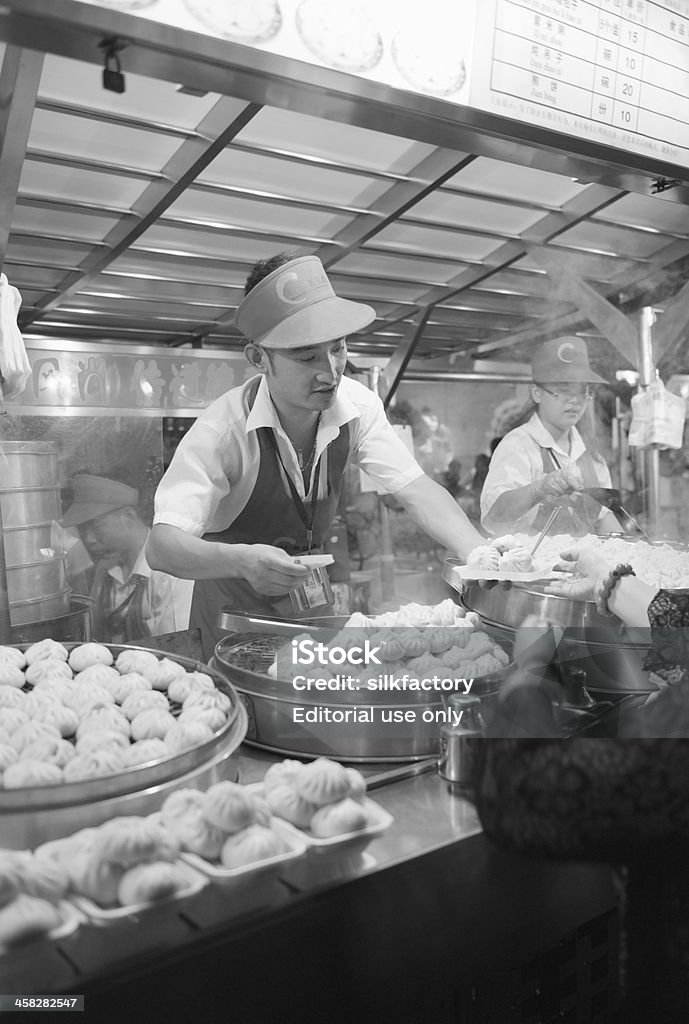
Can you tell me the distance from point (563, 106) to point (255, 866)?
1.48 metres

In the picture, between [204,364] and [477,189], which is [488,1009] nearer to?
[204,364]

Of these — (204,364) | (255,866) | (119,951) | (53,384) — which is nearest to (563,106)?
(204,364)

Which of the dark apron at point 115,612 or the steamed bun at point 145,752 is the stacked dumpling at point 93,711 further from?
the dark apron at point 115,612

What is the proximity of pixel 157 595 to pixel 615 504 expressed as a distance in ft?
3.70

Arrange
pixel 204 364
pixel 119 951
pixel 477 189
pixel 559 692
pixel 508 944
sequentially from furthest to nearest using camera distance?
1. pixel 477 189
2. pixel 204 364
3. pixel 559 692
4. pixel 508 944
5. pixel 119 951

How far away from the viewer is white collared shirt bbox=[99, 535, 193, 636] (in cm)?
148

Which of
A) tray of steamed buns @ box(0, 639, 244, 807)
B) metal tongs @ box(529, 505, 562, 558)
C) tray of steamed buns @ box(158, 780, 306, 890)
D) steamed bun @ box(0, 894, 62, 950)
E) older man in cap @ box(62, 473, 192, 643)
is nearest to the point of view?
steamed bun @ box(0, 894, 62, 950)

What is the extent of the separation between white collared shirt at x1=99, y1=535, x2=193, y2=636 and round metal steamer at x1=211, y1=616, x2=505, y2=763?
361mm

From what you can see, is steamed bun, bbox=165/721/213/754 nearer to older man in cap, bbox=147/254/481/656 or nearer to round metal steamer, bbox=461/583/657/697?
older man in cap, bbox=147/254/481/656

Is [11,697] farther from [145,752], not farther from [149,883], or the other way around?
[149,883]

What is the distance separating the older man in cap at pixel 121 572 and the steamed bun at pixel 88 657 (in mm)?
164

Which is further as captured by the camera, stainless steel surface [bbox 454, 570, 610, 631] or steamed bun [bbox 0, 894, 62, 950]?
stainless steel surface [bbox 454, 570, 610, 631]

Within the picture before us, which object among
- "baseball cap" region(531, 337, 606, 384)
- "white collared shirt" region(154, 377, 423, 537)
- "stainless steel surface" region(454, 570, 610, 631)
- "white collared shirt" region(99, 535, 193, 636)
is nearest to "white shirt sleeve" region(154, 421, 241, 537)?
"white collared shirt" region(154, 377, 423, 537)

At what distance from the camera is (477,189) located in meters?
1.60
